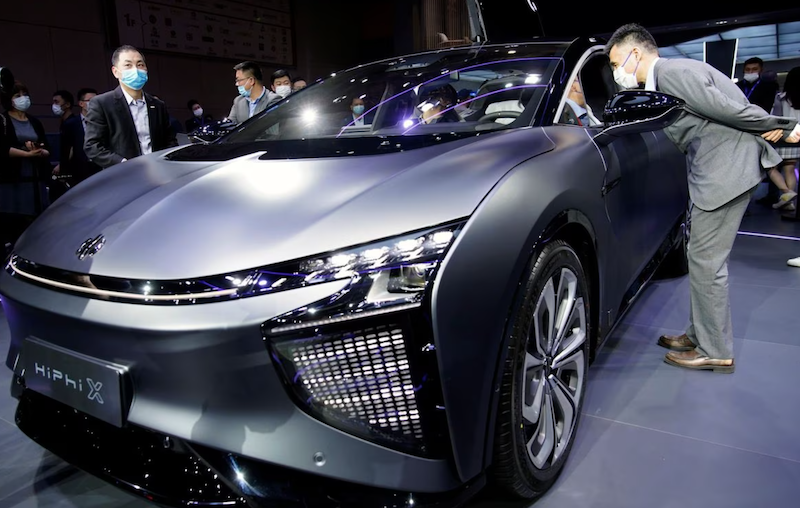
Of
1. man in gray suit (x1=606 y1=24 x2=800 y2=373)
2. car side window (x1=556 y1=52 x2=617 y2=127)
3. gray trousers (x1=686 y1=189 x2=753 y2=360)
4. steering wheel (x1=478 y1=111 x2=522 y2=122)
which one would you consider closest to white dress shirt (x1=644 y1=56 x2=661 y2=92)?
man in gray suit (x1=606 y1=24 x2=800 y2=373)

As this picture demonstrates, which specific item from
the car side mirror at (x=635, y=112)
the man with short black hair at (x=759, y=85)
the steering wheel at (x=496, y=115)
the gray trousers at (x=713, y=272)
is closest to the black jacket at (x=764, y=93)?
the man with short black hair at (x=759, y=85)

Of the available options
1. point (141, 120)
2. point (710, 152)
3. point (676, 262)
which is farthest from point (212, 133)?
point (676, 262)

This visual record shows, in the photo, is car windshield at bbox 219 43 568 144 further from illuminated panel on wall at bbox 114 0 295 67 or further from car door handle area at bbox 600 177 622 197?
→ illuminated panel on wall at bbox 114 0 295 67

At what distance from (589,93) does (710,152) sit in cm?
49

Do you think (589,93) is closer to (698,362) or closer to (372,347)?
(698,362)

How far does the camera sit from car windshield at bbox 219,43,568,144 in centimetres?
185

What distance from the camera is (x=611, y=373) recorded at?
88.8 inches

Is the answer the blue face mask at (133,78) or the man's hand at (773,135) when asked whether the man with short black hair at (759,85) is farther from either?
the blue face mask at (133,78)

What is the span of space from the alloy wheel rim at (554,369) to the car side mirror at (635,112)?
0.53m

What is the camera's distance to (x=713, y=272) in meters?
2.21

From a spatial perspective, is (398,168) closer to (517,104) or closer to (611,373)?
(517,104)

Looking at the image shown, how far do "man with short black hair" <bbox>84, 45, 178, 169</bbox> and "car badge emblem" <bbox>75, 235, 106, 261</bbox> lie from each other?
190 centimetres

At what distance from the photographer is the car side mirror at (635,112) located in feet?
5.66

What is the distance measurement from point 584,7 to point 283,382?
9.57 m
